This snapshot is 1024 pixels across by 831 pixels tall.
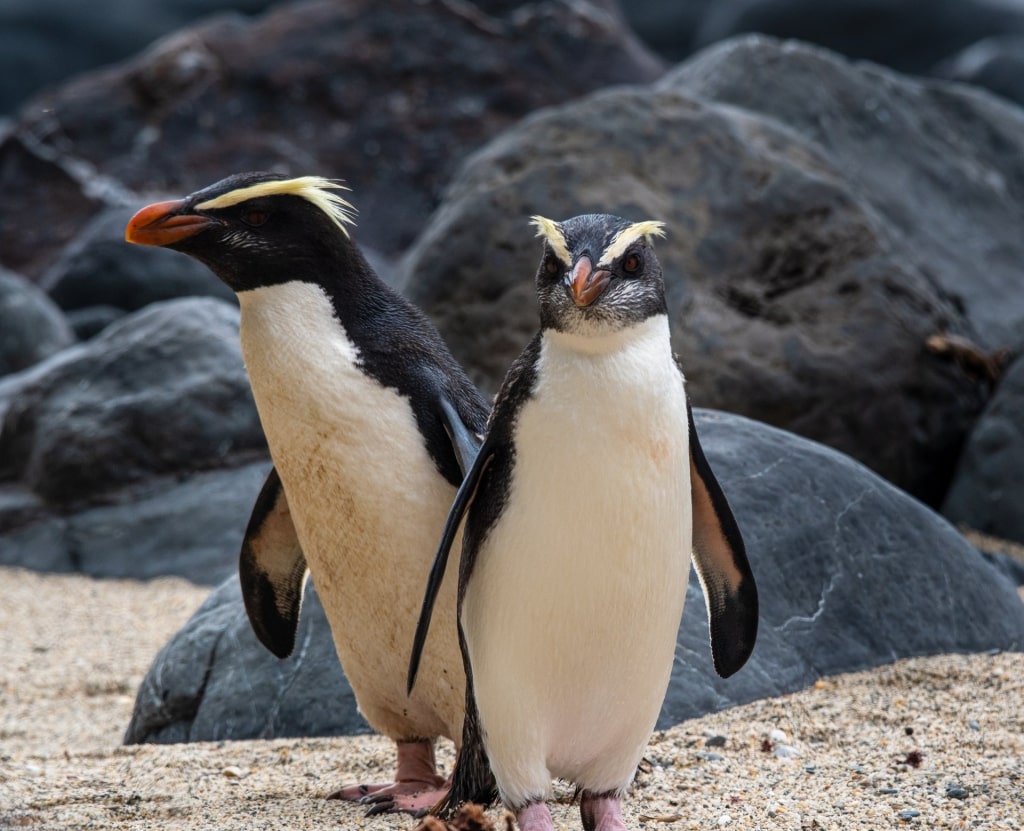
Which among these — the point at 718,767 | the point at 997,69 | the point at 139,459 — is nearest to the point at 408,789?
the point at 718,767

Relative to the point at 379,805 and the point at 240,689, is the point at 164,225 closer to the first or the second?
the point at 379,805

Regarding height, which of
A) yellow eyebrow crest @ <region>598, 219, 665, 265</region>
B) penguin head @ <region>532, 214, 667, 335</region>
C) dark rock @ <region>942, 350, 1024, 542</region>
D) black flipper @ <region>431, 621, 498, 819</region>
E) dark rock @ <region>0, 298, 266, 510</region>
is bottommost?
dark rock @ <region>0, 298, 266, 510</region>

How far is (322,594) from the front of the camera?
3.14 m

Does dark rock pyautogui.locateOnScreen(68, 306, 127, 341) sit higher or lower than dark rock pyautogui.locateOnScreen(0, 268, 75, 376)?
lower

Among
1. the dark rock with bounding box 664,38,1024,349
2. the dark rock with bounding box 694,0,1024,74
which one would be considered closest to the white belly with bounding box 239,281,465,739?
the dark rock with bounding box 664,38,1024,349

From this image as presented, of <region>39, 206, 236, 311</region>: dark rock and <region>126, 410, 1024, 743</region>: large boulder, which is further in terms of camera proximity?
<region>39, 206, 236, 311</region>: dark rock

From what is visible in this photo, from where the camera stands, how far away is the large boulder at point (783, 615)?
3836mm

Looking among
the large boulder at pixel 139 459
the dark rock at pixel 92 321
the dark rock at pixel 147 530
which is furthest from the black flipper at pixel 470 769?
the dark rock at pixel 92 321

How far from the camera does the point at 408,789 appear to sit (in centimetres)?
312

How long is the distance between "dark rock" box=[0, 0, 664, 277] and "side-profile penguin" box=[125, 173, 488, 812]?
1350 cm

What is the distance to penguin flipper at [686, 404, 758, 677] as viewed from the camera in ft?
9.37

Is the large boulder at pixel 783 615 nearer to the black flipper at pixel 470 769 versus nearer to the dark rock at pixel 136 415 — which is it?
the black flipper at pixel 470 769

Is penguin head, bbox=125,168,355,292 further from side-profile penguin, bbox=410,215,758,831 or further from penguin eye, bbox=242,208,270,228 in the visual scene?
side-profile penguin, bbox=410,215,758,831

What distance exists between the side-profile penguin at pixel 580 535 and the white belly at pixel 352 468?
0.89 ft
